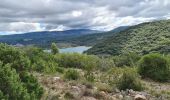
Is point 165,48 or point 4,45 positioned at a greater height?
point 4,45

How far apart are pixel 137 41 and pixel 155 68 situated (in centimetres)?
14593

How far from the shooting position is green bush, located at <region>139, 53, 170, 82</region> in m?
28.9

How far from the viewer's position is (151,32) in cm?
18538

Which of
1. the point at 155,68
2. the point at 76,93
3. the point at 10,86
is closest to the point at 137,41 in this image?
the point at 155,68

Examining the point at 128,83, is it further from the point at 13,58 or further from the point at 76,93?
the point at 13,58

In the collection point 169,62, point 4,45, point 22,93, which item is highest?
point 4,45

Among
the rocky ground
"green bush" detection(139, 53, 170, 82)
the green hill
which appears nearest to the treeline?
"green bush" detection(139, 53, 170, 82)

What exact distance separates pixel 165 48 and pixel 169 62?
104 metres

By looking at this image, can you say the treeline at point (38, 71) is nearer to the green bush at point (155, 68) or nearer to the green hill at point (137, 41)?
the green bush at point (155, 68)

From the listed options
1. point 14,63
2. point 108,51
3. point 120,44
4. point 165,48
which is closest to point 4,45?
point 14,63

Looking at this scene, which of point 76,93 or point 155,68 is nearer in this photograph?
point 76,93

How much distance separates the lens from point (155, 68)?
97.1ft

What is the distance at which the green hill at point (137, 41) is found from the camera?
15400 centimetres

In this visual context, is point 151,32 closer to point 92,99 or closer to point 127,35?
point 127,35
